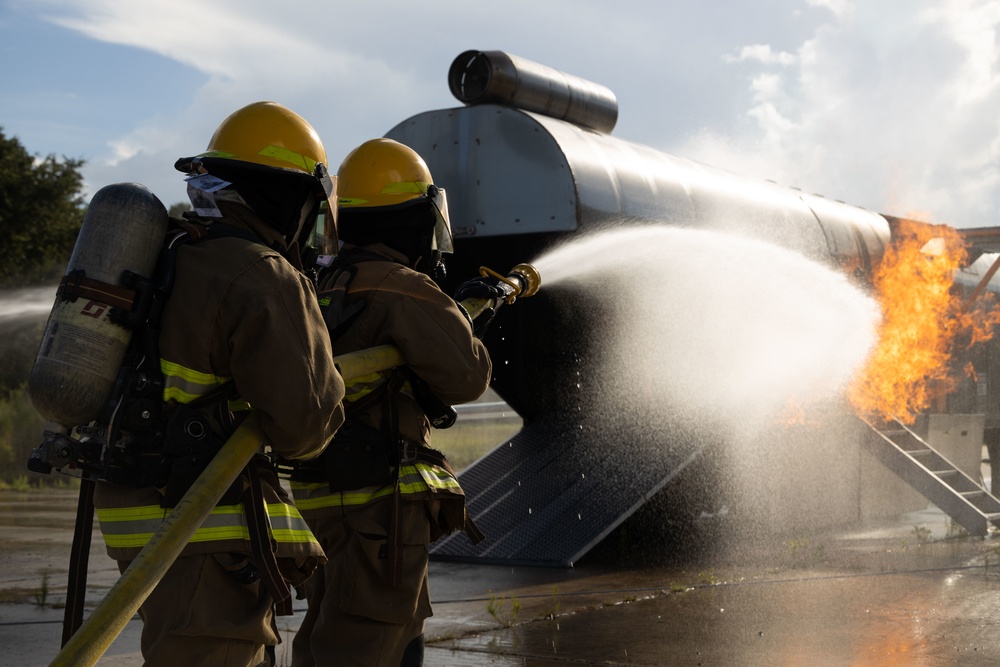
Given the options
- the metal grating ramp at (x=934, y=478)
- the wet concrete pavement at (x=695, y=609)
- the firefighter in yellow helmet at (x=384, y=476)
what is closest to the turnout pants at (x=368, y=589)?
the firefighter in yellow helmet at (x=384, y=476)

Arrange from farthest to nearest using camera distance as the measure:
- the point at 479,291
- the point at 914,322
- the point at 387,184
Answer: the point at 914,322
the point at 479,291
the point at 387,184

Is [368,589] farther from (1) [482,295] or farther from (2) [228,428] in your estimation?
(1) [482,295]

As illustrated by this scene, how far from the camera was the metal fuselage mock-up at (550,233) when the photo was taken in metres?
7.24

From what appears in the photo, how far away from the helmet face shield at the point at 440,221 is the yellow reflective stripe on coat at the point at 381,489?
81 cm

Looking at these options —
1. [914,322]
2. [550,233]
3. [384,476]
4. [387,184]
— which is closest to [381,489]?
[384,476]

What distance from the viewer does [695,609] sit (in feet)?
20.1

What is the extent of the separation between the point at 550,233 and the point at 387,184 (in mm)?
3231

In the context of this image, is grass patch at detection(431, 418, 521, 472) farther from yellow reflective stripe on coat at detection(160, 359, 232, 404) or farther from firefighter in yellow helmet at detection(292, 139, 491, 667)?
yellow reflective stripe on coat at detection(160, 359, 232, 404)

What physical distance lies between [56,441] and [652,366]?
6.17 meters

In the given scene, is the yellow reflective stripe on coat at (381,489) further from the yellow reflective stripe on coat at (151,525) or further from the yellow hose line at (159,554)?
the yellow hose line at (159,554)

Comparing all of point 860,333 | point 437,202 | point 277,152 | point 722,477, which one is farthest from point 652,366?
point 277,152

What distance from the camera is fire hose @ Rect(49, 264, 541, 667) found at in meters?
2.26

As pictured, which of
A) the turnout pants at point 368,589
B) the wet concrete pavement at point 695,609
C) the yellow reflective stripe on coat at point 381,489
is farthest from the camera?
the wet concrete pavement at point 695,609

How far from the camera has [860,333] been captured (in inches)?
407
